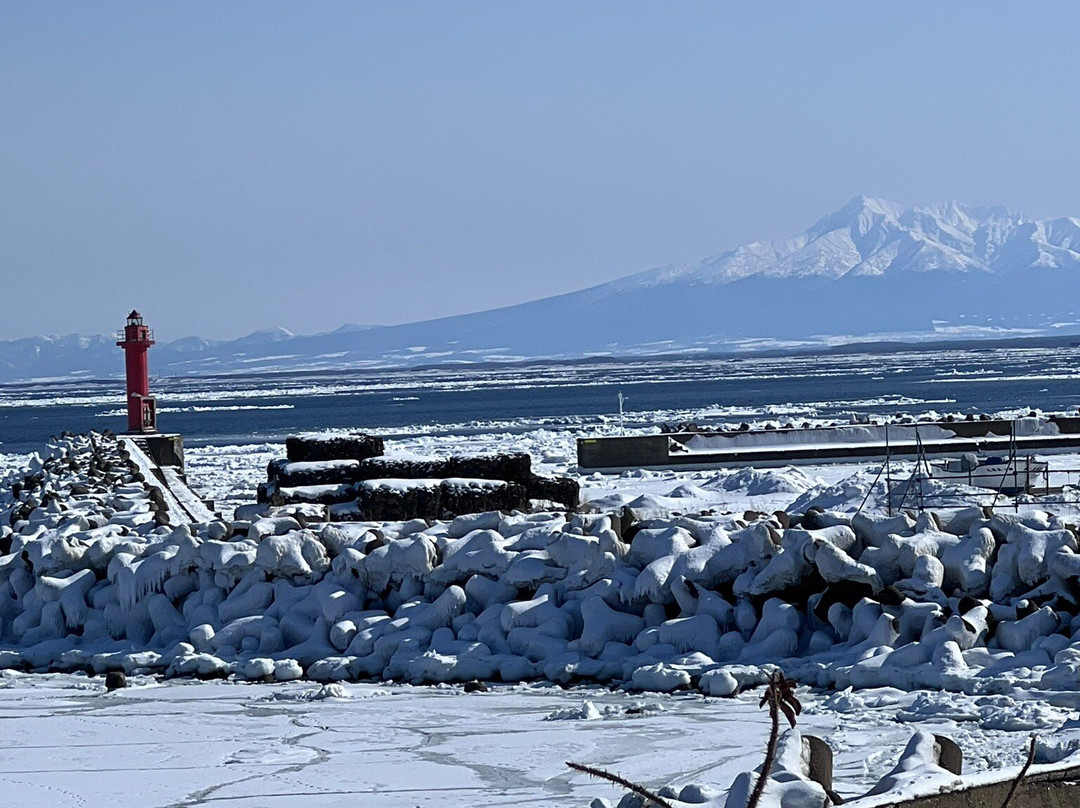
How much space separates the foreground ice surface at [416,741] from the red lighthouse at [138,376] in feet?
102

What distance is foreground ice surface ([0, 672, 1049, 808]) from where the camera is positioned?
5.20 metres

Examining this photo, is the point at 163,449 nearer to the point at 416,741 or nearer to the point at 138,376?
the point at 138,376

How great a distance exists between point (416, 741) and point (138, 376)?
3442 cm

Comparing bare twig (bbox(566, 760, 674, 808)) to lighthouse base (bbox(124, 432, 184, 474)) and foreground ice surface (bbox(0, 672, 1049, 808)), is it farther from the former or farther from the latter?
lighthouse base (bbox(124, 432, 184, 474))

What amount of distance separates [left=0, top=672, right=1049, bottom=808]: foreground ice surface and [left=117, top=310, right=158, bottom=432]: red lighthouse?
3109cm

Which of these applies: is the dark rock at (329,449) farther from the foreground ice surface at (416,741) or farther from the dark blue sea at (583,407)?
the dark blue sea at (583,407)

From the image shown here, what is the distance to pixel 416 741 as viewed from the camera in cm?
610

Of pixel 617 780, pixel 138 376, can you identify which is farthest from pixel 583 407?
pixel 617 780

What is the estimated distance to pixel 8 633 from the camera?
31.1 ft

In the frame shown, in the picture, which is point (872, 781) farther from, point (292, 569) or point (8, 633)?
point (8, 633)

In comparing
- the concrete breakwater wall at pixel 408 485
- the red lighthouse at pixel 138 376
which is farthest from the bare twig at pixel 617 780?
the red lighthouse at pixel 138 376

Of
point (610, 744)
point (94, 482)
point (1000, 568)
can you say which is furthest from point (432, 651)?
point (94, 482)

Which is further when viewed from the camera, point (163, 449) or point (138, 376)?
point (138, 376)

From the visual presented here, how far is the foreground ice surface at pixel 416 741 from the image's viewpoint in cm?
520
